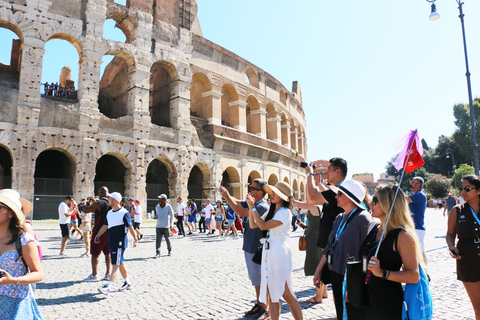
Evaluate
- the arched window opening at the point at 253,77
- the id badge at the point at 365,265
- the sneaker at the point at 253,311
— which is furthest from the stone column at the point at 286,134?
the id badge at the point at 365,265

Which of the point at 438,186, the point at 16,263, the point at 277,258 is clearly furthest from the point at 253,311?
the point at 438,186

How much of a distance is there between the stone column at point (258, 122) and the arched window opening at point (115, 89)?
10.1 meters

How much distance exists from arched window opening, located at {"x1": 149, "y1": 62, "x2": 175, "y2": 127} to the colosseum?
0.09m

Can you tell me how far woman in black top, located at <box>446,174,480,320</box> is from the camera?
3.21m

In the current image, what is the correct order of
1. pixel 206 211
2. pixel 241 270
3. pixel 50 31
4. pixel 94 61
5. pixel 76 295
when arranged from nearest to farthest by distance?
pixel 76 295
pixel 241 270
pixel 206 211
pixel 50 31
pixel 94 61

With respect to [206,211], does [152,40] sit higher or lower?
higher

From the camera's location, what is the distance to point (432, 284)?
5.37 meters

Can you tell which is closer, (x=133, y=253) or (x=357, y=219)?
(x=357, y=219)

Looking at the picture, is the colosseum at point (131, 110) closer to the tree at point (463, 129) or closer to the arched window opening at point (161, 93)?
the arched window opening at point (161, 93)

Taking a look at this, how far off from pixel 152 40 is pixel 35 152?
9095 mm

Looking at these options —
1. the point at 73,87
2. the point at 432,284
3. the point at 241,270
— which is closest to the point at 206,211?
the point at 241,270

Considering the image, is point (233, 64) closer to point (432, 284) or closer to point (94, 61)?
point (94, 61)

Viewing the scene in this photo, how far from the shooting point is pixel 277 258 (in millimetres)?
3426

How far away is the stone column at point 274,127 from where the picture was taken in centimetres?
2805
